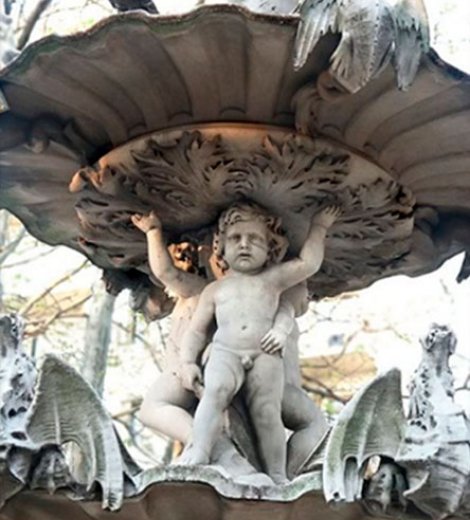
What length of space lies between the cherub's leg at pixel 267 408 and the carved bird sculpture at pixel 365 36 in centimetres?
99

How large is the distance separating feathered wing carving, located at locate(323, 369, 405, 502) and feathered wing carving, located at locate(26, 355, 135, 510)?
0.64 metres

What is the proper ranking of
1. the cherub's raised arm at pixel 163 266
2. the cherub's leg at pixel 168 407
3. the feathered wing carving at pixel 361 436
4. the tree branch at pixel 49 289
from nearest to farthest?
the feathered wing carving at pixel 361 436 < the cherub's leg at pixel 168 407 < the cherub's raised arm at pixel 163 266 < the tree branch at pixel 49 289

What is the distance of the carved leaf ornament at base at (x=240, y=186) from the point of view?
16.7 feet

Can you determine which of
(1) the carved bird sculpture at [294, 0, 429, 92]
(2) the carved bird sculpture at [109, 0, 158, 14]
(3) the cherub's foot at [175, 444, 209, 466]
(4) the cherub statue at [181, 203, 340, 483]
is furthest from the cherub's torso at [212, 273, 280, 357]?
(2) the carved bird sculpture at [109, 0, 158, 14]

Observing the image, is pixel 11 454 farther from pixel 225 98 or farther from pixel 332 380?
pixel 332 380

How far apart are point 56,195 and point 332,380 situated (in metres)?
9.54

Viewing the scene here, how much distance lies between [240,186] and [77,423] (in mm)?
1197

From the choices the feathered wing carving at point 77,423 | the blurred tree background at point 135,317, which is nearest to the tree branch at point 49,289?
the blurred tree background at point 135,317

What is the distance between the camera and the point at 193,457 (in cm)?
461

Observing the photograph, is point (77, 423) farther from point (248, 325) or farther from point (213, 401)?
point (248, 325)

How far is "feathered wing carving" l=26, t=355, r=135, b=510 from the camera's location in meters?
4.34

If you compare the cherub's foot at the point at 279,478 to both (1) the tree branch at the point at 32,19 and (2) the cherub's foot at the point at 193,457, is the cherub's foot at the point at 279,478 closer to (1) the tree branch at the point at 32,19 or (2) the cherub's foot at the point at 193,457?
(2) the cherub's foot at the point at 193,457

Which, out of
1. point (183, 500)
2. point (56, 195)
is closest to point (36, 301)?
point (56, 195)

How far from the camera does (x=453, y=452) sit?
4.22m
